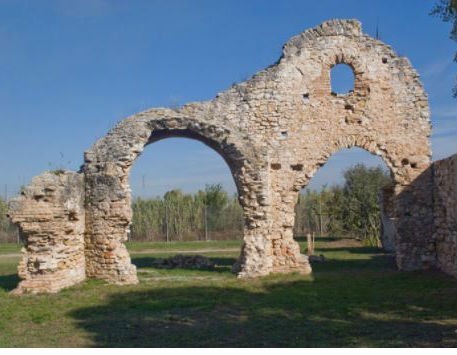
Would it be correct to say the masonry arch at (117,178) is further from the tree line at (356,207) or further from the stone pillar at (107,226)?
the tree line at (356,207)

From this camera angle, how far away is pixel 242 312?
9.09 m

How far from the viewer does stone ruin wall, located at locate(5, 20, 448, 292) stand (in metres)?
13.4

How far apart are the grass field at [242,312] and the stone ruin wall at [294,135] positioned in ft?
4.14

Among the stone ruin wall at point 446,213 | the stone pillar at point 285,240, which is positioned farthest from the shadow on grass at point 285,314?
the stone pillar at point 285,240

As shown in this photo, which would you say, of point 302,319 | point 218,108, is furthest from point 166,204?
point 302,319

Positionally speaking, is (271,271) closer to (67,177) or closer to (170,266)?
(170,266)

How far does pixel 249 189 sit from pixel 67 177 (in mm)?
4204

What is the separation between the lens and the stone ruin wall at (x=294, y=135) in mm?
13352

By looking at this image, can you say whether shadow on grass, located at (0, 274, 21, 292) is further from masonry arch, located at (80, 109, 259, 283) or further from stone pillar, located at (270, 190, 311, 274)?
stone pillar, located at (270, 190, 311, 274)

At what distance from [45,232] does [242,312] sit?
4.79m

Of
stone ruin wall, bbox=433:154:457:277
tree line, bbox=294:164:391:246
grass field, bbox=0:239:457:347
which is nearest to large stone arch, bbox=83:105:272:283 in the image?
grass field, bbox=0:239:457:347

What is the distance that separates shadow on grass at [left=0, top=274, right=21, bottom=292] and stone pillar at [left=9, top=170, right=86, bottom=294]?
2.94 feet

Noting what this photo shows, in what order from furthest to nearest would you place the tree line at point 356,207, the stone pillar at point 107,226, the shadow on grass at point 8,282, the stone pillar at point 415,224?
the tree line at point 356,207 → the stone pillar at point 415,224 → the stone pillar at point 107,226 → the shadow on grass at point 8,282

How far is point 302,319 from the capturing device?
834cm
